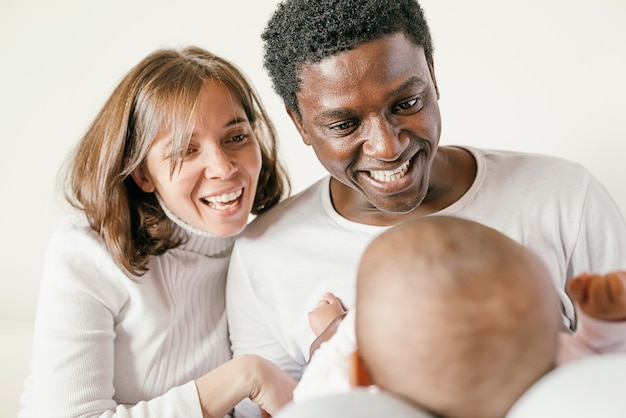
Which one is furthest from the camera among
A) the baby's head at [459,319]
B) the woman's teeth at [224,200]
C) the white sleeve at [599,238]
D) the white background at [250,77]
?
the white background at [250,77]

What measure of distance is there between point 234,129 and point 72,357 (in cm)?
52

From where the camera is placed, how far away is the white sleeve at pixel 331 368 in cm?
96

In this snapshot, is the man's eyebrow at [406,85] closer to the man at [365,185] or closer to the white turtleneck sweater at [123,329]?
the man at [365,185]

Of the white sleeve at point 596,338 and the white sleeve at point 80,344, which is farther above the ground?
the white sleeve at point 596,338

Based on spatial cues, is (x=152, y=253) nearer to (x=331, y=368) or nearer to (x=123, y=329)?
(x=123, y=329)

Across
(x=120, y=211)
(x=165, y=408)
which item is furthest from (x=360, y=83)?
(x=165, y=408)

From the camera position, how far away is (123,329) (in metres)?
1.49

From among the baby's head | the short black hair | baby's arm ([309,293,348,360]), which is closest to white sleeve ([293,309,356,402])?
the baby's head

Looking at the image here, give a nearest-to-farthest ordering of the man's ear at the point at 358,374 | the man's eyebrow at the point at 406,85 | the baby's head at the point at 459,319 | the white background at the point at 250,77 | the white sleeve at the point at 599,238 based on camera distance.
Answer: the baby's head at the point at 459,319 < the man's ear at the point at 358,374 < the man's eyebrow at the point at 406,85 < the white sleeve at the point at 599,238 < the white background at the point at 250,77

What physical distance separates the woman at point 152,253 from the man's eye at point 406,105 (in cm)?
35

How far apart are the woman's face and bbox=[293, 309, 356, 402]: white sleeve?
1.55ft

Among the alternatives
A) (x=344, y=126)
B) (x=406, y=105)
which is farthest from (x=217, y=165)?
(x=406, y=105)

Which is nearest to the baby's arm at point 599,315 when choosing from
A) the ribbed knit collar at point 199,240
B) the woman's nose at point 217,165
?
the woman's nose at point 217,165

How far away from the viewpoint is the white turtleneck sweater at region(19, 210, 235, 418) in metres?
1.38
